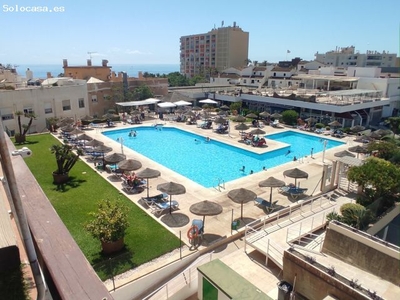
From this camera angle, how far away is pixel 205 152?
93.0ft

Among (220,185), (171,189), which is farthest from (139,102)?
(171,189)

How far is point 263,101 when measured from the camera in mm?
42156

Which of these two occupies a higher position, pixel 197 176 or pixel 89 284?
pixel 89 284

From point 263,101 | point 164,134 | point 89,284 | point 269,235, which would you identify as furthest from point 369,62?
point 89,284

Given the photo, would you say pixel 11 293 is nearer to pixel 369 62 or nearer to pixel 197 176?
pixel 197 176

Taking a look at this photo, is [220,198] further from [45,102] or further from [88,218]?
[45,102]

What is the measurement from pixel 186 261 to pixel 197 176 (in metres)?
10.6

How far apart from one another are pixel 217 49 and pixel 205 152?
8028 cm

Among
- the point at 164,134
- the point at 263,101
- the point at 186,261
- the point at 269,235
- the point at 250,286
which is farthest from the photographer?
the point at 263,101

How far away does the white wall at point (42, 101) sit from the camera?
32.1 m

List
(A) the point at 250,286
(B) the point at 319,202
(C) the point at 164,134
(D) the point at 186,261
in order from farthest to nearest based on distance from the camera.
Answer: (C) the point at 164,134 → (B) the point at 319,202 → (D) the point at 186,261 → (A) the point at 250,286

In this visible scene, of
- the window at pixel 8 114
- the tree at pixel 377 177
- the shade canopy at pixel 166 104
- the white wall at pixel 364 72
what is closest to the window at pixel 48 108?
the window at pixel 8 114

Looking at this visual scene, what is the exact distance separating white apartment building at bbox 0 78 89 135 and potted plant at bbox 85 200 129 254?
2389cm

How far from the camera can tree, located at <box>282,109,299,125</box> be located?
37.1 meters
